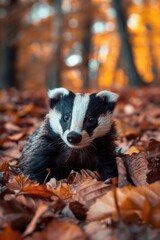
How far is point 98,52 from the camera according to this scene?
101 ft

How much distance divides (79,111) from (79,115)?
0.05 m

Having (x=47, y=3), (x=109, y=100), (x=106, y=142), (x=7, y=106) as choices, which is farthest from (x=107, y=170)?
(x=47, y=3)

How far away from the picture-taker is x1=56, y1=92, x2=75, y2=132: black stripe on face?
3195 mm

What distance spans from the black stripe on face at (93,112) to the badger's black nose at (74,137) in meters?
0.15

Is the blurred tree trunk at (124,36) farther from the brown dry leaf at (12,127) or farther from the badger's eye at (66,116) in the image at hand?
the badger's eye at (66,116)

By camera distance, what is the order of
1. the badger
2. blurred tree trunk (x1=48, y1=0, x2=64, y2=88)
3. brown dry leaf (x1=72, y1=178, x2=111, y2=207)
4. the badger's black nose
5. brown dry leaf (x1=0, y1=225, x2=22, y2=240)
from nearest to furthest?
1. brown dry leaf (x1=0, y1=225, x2=22, y2=240)
2. brown dry leaf (x1=72, y1=178, x2=111, y2=207)
3. the badger's black nose
4. the badger
5. blurred tree trunk (x1=48, y1=0, x2=64, y2=88)

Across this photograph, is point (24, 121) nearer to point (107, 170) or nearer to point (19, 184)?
point (107, 170)

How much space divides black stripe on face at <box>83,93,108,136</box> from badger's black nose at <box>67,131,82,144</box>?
0.49 feet

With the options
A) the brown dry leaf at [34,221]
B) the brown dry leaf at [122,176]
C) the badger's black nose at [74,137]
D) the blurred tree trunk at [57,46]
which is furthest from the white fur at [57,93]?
the blurred tree trunk at [57,46]

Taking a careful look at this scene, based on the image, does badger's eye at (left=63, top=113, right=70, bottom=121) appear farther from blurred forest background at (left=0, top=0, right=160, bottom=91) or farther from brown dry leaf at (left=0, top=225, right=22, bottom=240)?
blurred forest background at (left=0, top=0, right=160, bottom=91)

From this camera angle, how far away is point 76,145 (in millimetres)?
2965

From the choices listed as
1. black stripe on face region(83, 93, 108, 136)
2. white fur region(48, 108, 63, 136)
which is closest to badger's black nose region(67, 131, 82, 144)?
black stripe on face region(83, 93, 108, 136)

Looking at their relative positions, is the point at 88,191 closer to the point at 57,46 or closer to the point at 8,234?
the point at 8,234

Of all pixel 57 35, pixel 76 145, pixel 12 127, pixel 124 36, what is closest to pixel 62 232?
pixel 76 145
